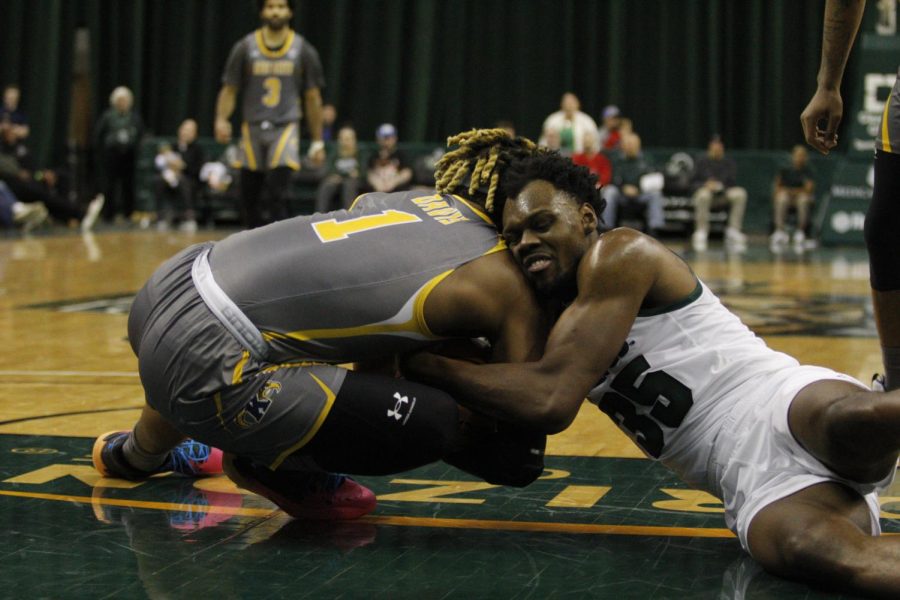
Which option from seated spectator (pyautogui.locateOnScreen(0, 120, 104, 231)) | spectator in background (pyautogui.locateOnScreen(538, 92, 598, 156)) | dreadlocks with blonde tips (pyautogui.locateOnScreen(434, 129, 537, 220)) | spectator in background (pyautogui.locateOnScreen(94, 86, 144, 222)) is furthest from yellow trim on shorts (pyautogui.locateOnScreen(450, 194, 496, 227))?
spectator in background (pyautogui.locateOnScreen(94, 86, 144, 222))

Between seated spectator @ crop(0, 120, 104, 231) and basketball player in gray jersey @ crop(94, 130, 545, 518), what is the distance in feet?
43.7

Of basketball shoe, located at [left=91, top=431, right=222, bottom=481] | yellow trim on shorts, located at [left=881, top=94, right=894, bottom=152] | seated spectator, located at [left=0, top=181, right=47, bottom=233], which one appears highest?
yellow trim on shorts, located at [left=881, top=94, right=894, bottom=152]

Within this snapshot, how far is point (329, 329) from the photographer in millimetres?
2801

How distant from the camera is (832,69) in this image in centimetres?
370

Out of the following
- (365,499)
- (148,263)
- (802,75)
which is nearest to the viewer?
(365,499)

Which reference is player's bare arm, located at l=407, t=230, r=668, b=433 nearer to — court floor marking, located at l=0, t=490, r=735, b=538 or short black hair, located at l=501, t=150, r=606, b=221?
short black hair, located at l=501, t=150, r=606, b=221

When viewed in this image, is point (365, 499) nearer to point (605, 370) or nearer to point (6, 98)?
point (605, 370)

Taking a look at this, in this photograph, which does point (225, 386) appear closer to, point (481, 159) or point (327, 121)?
point (481, 159)

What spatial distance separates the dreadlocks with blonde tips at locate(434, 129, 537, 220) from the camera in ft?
9.96

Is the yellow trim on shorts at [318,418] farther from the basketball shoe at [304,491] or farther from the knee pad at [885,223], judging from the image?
the knee pad at [885,223]

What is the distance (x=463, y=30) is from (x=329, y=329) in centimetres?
1618

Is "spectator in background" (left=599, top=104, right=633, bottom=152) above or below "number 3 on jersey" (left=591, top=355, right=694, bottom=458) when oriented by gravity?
below

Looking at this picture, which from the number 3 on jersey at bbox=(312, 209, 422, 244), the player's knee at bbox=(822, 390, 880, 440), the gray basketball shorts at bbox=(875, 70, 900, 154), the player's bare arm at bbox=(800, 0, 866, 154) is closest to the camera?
the player's knee at bbox=(822, 390, 880, 440)

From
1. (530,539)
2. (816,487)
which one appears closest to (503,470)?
(530,539)
